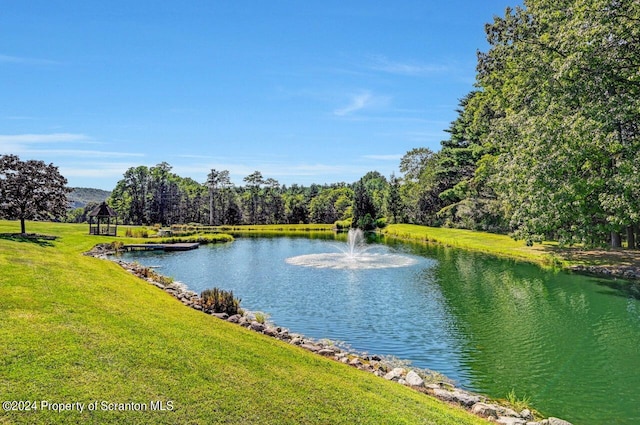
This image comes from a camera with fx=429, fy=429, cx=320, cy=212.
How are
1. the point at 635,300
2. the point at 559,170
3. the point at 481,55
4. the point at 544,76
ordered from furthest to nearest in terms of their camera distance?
1. the point at 481,55
2. the point at 544,76
3. the point at 559,170
4. the point at 635,300

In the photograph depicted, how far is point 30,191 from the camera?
2891 centimetres

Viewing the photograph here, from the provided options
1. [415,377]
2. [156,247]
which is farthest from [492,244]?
[415,377]

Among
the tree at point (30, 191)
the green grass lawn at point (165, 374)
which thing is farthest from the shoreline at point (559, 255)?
the tree at point (30, 191)

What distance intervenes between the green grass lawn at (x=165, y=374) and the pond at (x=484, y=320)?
4.20 m

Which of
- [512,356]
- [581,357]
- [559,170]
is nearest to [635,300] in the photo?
[559,170]

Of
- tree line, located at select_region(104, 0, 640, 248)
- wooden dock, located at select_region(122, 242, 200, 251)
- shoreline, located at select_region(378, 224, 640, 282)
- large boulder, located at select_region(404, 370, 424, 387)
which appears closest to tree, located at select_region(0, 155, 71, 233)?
wooden dock, located at select_region(122, 242, 200, 251)

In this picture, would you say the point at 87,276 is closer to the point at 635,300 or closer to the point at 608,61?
the point at 635,300

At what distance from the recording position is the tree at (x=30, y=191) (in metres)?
28.1

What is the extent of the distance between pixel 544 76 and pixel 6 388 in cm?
2785

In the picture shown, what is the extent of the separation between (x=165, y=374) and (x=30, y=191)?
27988 mm

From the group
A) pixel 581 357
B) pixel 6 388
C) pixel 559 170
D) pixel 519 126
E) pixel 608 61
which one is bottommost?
pixel 581 357

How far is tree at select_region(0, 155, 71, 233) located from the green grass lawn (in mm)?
21736

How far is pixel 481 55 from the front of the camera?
37656mm

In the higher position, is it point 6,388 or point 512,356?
point 6,388
